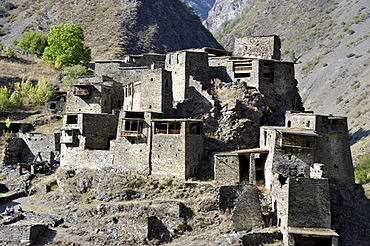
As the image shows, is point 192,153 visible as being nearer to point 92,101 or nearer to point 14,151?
point 92,101

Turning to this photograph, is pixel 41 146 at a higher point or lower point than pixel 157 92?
lower

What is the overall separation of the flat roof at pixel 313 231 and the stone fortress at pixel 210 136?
7 cm

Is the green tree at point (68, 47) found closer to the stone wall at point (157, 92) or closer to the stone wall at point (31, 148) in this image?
the stone wall at point (31, 148)

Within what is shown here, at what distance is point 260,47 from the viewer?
55281 mm

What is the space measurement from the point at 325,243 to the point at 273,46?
2436 centimetres

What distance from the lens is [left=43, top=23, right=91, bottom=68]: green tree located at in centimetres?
7369

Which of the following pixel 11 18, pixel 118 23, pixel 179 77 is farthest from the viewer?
pixel 11 18

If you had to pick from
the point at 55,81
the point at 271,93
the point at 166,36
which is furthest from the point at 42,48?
the point at 271,93

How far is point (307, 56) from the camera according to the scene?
410 ft

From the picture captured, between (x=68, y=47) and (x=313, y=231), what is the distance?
5017 centimetres

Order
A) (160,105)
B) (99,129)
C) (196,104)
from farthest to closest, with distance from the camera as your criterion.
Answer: (196,104) < (99,129) < (160,105)

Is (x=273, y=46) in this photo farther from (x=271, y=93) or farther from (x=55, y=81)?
(x=55, y=81)

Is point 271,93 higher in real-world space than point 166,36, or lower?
lower

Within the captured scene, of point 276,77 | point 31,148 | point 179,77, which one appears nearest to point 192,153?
point 179,77
